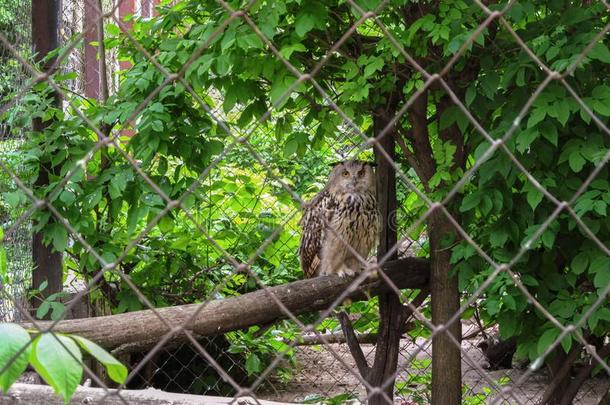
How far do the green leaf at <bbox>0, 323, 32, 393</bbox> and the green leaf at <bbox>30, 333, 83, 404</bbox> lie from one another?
0.01 metres

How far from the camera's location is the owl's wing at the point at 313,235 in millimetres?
4723

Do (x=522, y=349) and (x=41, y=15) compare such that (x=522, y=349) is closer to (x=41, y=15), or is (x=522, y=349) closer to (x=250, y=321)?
(x=250, y=321)

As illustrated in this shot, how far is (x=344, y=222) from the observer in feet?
15.3

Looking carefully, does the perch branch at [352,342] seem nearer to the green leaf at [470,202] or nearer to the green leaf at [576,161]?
the green leaf at [470,202]

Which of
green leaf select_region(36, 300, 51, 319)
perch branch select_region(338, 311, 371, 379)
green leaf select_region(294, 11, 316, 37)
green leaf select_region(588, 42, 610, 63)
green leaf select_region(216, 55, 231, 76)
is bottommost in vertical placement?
perch branch select_region(338, 311, 371, 379)

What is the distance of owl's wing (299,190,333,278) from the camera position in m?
4.72

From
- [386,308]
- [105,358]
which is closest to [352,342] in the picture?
[386,308]

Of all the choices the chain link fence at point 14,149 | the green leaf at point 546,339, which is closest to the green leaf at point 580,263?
the green leaf at point 546,339

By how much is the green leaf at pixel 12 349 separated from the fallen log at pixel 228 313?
6.31ft

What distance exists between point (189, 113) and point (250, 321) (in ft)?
3.31

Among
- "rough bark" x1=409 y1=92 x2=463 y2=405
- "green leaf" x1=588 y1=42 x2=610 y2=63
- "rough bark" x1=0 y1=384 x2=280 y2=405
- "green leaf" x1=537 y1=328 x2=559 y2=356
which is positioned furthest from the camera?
"rough bark" x1=409 y1=92 x2=463 y2=405

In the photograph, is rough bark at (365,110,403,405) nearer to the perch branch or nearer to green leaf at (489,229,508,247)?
the perch branch

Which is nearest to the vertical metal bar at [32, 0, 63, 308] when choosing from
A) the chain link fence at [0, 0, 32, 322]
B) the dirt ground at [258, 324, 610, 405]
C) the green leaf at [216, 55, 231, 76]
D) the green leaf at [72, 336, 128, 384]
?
the chain link fence at [0, 0, 32, 322]

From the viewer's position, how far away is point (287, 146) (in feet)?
13.1
